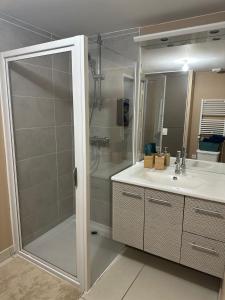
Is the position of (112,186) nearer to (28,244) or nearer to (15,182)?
(15,182)

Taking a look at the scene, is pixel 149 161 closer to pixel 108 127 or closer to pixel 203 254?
pixel 108 127

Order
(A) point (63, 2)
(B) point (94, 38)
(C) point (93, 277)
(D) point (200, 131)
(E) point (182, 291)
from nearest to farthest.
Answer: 1. (A) point (63, 2)
2. (E) point (182, 291)
3. (C) point (93, 277)
4. (D) point (200, 131)
5. (B) point (94, 38)

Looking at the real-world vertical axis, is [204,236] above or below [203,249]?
above

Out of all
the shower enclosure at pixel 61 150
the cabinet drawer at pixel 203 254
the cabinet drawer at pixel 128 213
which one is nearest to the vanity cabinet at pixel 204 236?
the cabinet drawer at pixel 203 254

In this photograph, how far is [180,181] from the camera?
188 centimetres

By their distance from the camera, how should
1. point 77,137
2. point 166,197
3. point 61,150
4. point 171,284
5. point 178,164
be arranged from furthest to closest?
point 61,150, point 178,164, point 171,284, point 166,197, point 77,137

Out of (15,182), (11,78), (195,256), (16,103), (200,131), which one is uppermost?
(11,78)

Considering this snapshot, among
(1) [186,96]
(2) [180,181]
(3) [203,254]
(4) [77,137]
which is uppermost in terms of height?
(1) [186,96]

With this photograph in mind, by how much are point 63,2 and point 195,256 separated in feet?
6.93

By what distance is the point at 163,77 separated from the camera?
1.99 meters

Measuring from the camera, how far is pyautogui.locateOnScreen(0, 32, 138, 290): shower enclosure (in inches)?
67.5

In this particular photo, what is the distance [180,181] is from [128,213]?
55 centimetres

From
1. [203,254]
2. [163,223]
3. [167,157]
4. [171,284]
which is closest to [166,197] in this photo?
[163,223]

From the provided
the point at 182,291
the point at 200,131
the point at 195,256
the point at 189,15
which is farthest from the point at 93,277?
the point at 189,15
